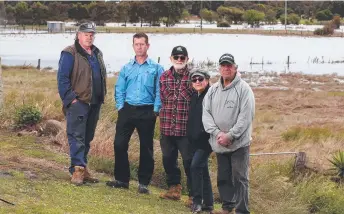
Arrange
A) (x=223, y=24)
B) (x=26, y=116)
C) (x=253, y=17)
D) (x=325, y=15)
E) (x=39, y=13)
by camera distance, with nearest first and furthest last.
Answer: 1. (x=26, y=116)
2. (x=39, y=13)
3. (x=223, y=24)
4. (x=253, y=17)
5. (x=325, y=15)

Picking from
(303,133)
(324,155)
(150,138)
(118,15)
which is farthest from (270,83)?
(118,15)

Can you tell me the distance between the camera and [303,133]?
723 inches

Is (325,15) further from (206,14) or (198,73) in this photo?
(198,73)

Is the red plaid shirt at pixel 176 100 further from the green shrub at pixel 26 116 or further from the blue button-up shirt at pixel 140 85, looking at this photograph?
the green shrub at pixel 26 116

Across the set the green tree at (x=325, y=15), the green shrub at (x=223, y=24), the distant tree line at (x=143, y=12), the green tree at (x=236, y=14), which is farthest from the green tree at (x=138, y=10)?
Result: the green tree at (x=325, y=15)

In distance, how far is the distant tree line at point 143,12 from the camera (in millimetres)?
127688

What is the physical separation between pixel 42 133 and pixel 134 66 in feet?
13.3

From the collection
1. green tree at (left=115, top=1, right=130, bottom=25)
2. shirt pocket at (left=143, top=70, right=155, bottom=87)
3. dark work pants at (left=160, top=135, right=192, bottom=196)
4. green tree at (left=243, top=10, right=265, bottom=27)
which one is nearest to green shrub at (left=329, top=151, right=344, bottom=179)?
dark work pants at (left=160, top=135, right=192, bottom=196)

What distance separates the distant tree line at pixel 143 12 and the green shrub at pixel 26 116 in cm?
10434

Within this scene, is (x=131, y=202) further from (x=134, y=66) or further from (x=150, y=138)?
(x=134, y=66)

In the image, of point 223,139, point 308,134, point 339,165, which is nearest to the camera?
point 223,139

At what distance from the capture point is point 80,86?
7.37 m

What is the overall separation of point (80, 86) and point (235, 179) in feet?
6.66

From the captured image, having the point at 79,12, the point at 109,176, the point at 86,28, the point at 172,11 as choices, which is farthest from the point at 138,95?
the point at 172,11
